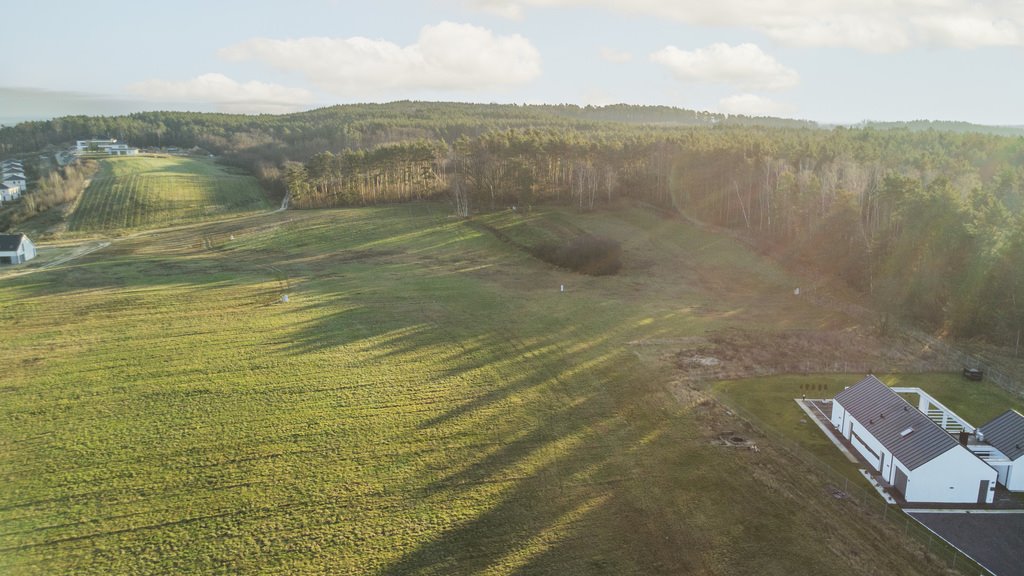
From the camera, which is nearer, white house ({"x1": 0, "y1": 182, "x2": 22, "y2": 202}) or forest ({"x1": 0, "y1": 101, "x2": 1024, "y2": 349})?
forest ({"x1": 0, "y1": 101, "x2": 1024, "y2": 349})

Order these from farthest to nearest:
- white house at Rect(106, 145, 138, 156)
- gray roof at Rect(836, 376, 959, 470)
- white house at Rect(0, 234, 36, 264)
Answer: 1. white house at Rect(106, 145, 138, 156)
2. white house at Rect(0, 234, 36, 264)
3. gray roof at Rect(836, 376, 959, 470)

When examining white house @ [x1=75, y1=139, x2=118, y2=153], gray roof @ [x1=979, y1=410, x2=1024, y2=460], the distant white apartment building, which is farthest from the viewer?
white house @ [x1=75, y1=139, x2=118, y2=153]

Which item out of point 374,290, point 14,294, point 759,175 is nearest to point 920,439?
point 374,290

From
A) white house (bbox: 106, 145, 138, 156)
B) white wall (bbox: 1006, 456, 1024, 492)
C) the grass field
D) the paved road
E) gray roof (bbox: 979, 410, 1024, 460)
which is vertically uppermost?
white house (bbox: 106, 145, 138, 156)

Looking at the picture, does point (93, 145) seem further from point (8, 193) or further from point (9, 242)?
point (9, 242)

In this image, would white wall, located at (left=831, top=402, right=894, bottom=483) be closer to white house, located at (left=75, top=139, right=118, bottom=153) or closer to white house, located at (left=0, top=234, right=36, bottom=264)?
white house, located at (left=0, top=234, right=36, bottom=264)

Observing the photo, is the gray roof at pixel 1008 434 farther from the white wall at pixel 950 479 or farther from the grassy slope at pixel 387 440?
the grassy slope at pixel 387 440

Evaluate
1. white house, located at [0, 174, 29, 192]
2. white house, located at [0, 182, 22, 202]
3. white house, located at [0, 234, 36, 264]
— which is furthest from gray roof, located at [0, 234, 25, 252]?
white house, located at [0, 174, 29, 192]
